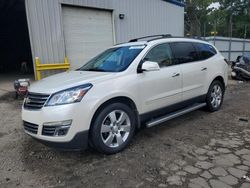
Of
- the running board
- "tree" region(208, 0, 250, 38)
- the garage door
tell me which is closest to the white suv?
the running board

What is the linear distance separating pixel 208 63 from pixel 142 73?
7.22 feet

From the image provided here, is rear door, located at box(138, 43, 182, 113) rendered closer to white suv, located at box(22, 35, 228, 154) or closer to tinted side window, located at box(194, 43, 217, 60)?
white suv, located at box(22, 35, 228, 154)

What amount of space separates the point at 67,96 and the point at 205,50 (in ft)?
12.1

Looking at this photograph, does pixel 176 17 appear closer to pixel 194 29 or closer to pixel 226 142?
pixel 226 142

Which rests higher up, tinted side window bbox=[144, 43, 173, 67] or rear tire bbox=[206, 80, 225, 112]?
tinted side window bbox=[144, 43, 173, 67]

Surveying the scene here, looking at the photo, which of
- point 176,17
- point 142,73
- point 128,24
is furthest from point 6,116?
point 176,17

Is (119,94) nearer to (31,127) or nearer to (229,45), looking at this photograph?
(31,127)

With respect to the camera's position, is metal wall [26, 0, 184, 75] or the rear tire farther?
metal wall [26, 0, 184, 75]

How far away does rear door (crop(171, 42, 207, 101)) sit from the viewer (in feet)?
15.2

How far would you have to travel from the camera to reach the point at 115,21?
10.1 metres

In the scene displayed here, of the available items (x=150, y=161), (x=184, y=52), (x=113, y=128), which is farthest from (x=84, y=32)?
(x=150, y=161)

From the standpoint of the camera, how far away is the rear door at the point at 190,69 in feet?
15.2

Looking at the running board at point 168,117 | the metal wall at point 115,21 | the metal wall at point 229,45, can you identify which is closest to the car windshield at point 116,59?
the running board at point 168,117

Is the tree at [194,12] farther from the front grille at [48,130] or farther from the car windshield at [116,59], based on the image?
the front grille at [48,130]
